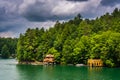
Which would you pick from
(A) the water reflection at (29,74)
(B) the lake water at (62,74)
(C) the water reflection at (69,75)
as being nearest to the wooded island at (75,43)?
(B) the lake water at (62,74)

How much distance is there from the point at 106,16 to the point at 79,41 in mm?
35237

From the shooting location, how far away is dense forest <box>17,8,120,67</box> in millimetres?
112062

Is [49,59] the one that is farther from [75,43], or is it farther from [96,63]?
[96,63]

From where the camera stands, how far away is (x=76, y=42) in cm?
13088

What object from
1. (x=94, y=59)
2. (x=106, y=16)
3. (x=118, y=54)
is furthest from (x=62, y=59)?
(x=106, y=16)

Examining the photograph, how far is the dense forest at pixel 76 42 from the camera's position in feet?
368

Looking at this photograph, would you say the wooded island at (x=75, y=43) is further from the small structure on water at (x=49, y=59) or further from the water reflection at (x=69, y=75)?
the water reflection at (x=69, y=75)

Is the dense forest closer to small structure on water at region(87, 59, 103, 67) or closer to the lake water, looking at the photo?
small structure on water at region(87, 59, 103, 67)

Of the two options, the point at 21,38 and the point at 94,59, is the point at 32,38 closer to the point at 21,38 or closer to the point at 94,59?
the point at 21,38

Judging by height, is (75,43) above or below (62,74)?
above

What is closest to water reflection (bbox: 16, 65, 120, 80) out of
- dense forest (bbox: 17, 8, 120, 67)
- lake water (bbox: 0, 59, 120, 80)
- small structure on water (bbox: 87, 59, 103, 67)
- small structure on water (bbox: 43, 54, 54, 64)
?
lake water (bbox: 0, 59, 120, 80)

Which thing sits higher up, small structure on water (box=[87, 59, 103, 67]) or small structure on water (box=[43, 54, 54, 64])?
small structure on water (box=[43, 54, 54, 64])

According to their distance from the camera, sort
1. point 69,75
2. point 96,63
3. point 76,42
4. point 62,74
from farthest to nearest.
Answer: point 76,42 < point 96,63 < point 62,74 < point 69,75

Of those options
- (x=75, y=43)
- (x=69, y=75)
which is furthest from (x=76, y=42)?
(x=69, y=75)
